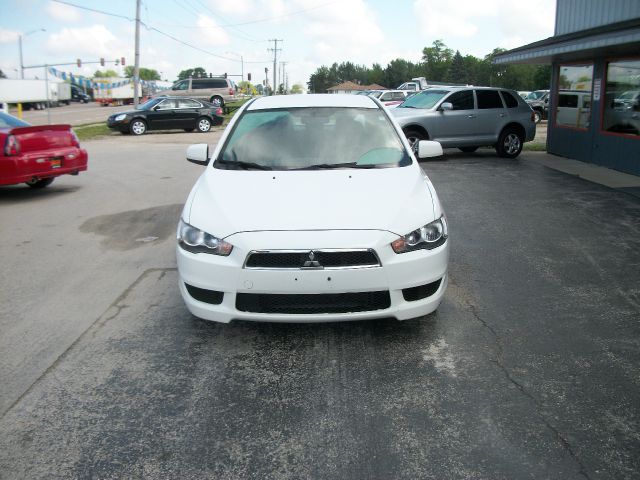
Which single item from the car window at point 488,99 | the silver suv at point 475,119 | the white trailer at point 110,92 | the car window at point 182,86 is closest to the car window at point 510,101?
the silver suv at point 475,119

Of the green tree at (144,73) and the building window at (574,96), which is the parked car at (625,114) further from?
the green tree at (144,73)

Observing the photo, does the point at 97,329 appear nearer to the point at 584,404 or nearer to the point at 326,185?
the point at 326,185

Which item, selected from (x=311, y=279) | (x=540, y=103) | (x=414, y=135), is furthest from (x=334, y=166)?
(x=540, y=103)

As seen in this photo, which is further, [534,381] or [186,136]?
[186,136]

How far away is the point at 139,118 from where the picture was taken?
970 inches

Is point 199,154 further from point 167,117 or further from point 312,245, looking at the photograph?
point 167,117

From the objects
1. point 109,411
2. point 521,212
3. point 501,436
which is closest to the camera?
point 501,436

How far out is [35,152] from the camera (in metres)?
9.71

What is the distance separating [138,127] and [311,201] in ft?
73.0

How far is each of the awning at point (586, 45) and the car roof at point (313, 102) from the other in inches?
236

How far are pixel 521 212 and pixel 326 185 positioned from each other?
5.18m

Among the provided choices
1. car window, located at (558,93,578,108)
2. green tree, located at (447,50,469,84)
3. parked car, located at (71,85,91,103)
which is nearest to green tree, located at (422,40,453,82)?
green tree, located at (447,50,469,84)

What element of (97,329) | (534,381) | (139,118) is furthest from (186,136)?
(534,381)

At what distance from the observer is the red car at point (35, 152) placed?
935 cm
